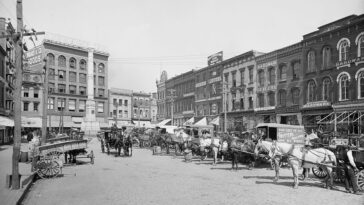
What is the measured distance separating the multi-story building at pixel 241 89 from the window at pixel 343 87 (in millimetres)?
13898

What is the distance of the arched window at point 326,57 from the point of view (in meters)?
32.8

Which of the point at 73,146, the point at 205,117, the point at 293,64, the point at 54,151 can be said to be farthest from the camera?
the point at 205,117

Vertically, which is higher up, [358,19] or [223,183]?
[358,19]

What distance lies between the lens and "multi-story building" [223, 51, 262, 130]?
145ft

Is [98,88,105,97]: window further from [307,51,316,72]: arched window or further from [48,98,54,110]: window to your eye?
[307,51,316,72]: arched window

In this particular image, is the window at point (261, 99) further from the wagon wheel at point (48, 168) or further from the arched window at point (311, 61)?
the wagon wheel at point (48, 168)

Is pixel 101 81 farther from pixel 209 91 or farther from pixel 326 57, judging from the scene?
pixel 326 57

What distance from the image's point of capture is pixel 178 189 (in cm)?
1181

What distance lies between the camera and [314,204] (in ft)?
31.8

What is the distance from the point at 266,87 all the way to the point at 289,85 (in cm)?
406

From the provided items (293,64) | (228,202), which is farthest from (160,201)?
(293,64)

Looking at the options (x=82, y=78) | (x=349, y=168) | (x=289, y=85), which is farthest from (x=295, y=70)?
(x=82, y=78)

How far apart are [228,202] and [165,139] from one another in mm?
20109

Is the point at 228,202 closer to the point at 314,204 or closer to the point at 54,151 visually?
the point at 314,204
